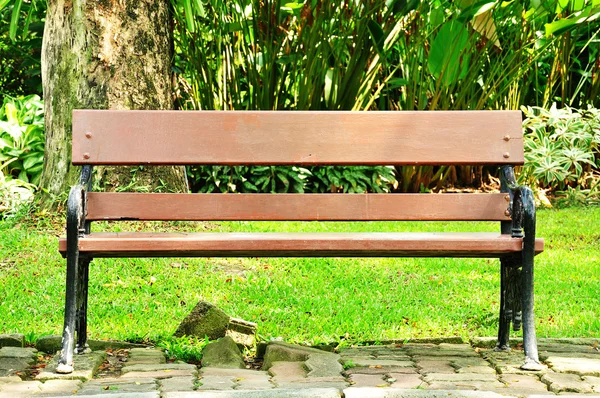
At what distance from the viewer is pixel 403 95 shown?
834 centimetres

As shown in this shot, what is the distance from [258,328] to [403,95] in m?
4.63

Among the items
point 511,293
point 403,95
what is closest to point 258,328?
point 511,293

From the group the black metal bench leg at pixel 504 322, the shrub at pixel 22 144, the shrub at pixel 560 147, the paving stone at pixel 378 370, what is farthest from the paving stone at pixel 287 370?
the shrub at pixel 560 147

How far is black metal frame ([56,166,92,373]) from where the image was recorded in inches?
123

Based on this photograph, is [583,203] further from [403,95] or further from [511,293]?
[511,293]

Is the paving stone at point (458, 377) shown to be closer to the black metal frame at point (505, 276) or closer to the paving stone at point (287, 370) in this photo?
the black metal frame at point (505, 276)

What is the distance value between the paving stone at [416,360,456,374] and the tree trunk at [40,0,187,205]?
312cm

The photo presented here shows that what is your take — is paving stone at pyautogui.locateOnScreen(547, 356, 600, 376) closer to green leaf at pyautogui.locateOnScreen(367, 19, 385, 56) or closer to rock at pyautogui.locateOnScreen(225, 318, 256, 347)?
rock at pyautogui.locateOnScreen(225, 318, 256, 347)

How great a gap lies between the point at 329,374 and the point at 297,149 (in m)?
1.09

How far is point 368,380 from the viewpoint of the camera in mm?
2980

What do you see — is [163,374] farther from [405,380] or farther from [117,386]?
[405,380]

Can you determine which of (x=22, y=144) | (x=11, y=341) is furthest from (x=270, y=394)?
(x=22, y=144)

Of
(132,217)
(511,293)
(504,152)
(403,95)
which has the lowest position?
(511,293)

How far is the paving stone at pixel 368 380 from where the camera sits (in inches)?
115
